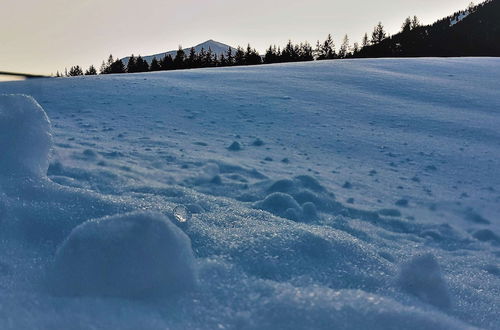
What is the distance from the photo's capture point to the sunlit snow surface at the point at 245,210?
1.21m

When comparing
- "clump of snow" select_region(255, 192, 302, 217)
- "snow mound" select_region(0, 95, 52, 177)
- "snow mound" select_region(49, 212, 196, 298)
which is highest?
"snow mound" select_region(0, 95, 52, 177)

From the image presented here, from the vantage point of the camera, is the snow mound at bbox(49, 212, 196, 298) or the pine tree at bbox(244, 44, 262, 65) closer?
the snow mound at bbox(49, 212, 196, 298)

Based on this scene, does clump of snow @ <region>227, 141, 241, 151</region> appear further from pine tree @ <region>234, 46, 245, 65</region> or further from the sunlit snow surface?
pine tree @ <region>234, 46, 245, 65</region>

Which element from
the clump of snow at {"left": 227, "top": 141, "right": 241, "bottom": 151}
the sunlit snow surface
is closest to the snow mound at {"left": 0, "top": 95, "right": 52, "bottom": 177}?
the sunlit snow surface

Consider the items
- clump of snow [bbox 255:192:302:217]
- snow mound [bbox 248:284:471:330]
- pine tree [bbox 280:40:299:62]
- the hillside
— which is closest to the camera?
snow mound [bbox 248:284:471:330]

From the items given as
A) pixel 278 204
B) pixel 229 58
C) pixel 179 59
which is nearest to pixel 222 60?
pixel 229 58

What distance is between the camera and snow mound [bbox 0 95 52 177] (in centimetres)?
180

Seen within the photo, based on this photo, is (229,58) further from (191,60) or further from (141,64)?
(141,64)

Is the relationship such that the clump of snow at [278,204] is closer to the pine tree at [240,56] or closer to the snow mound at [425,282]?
the snow mound at [425,282]

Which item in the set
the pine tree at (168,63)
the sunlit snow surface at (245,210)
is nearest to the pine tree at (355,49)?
the pine tree at (168,63)

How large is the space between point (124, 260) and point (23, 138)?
3.16 feet

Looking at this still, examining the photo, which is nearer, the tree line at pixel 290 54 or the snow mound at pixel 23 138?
the snow mound at pixel 23 138

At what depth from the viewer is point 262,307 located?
122 centimetres

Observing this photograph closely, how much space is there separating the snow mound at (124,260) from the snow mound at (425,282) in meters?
0.74
